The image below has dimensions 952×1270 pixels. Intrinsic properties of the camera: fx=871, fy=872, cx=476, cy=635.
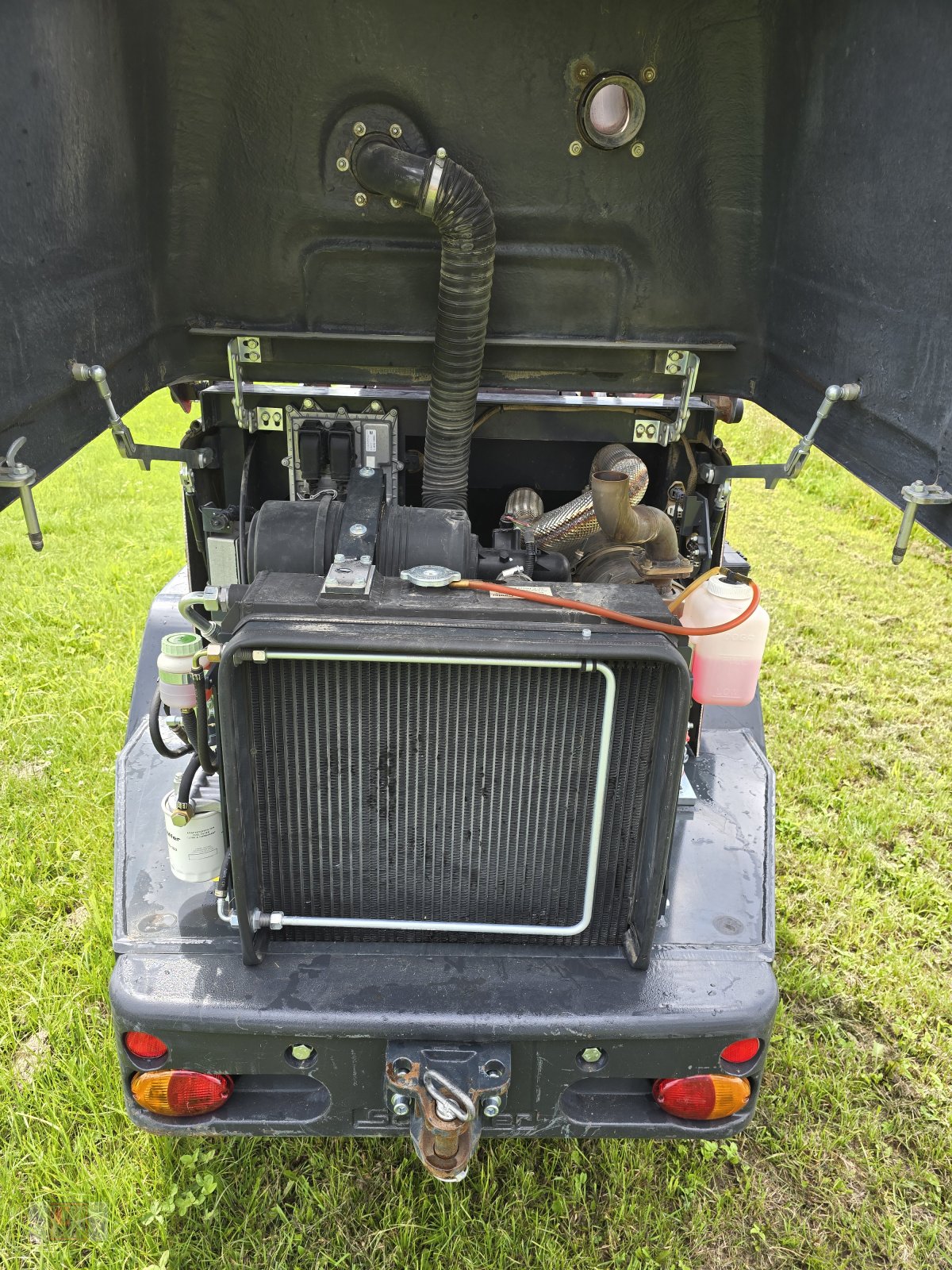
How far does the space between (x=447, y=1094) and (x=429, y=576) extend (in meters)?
0.98

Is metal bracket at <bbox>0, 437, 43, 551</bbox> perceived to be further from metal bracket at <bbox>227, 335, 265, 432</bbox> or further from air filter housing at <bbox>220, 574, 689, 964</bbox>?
metal bracket at <bbox>227, 335, 265, 432</bbox>

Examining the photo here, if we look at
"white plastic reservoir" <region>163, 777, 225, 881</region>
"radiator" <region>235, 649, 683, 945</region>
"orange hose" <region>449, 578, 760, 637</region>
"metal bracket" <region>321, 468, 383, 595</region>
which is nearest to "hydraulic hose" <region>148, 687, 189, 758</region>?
"white plastic reservoir" <region>163, 777, 225, 881</region>

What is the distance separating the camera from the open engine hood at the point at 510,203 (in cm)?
164

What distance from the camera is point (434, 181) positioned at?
6.41ft

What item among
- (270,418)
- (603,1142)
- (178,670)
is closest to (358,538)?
(178,670)

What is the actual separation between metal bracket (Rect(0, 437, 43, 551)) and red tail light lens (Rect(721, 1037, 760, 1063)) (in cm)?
163

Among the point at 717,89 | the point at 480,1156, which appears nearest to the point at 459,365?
the point at 717,89

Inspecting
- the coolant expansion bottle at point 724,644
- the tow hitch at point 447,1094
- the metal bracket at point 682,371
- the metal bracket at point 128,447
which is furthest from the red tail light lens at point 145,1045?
the metal bracket at point 682,371

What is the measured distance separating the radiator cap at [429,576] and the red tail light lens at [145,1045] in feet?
3.36

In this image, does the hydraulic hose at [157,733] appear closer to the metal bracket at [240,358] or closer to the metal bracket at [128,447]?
the metal bracket at [128,447]

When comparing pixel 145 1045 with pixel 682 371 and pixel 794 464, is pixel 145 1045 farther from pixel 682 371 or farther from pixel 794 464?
pixel 682 371

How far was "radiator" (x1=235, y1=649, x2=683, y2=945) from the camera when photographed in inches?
65.7

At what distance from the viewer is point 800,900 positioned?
2.91 meters

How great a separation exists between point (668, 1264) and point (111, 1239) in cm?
122
